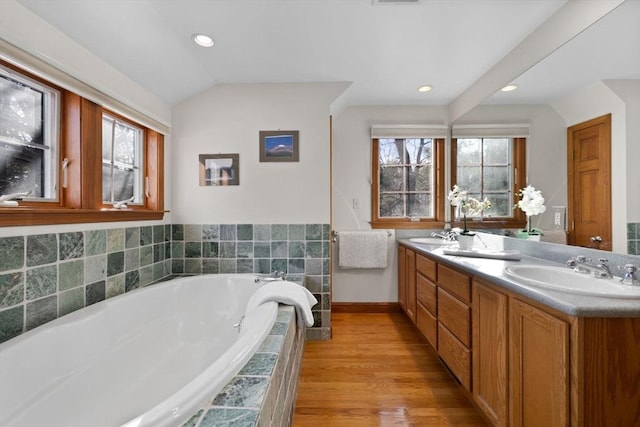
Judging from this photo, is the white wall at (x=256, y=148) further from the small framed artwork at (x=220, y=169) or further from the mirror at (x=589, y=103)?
the mirror at (x=589, y=103)

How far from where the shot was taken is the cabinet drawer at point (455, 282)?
1406 millimetres

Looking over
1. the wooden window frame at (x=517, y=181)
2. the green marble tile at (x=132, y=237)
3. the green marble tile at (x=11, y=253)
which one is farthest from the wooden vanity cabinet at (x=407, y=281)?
the green marble tile at (x=11, y=253)

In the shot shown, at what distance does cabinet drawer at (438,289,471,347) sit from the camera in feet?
4.58

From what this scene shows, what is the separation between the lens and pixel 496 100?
192 centimetres

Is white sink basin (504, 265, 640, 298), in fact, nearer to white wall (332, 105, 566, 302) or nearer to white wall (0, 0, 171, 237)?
white wall (332, 105, 566, 302)

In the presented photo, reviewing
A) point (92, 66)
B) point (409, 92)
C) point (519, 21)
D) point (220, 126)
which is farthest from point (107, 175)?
point (519, 21)

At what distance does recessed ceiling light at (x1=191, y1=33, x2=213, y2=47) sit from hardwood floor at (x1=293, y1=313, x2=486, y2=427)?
7.56 feet

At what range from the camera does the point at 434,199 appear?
107 inches

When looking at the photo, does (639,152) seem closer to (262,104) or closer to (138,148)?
(262,104)

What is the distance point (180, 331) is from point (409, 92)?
8.84ft

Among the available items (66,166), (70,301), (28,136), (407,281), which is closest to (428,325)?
(407,281)

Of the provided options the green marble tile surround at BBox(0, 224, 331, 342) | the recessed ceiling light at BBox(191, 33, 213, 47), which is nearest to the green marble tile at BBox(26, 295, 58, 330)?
the green marble tile surround at BBox(0, 224, 331, 342)

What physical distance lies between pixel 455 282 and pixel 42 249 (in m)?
2.11

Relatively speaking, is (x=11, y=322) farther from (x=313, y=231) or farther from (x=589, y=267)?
(x=589, y=267)
